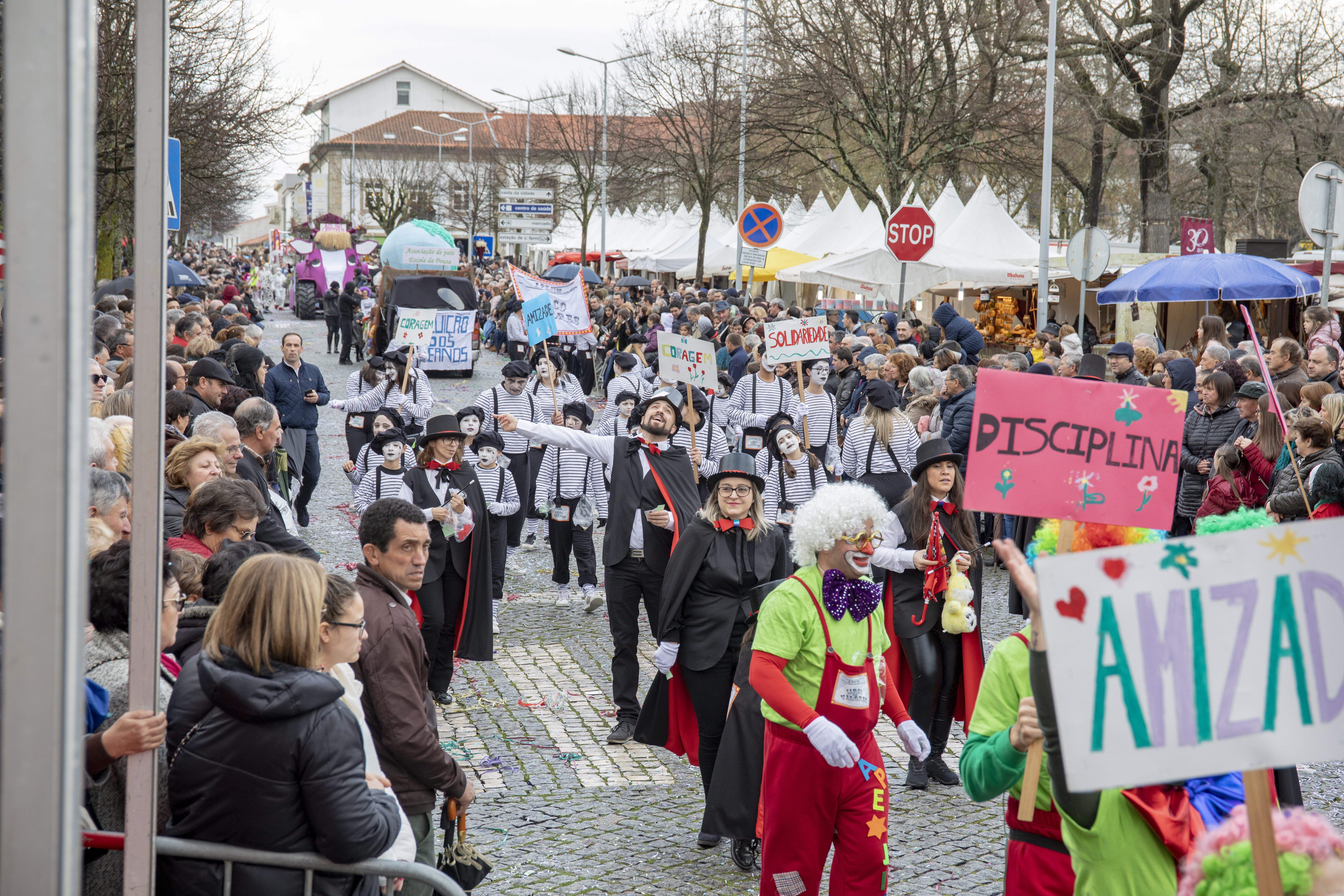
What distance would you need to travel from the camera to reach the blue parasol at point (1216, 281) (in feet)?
52.5

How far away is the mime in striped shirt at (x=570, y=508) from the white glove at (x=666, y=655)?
3.84 meters

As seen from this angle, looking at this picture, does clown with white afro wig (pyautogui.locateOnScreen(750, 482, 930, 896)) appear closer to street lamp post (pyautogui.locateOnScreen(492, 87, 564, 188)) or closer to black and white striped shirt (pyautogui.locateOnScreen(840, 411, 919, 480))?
black and white striped shirt (pyautogui.locateOnScreen(840, 411, 919, 480))

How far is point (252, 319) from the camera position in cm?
3269

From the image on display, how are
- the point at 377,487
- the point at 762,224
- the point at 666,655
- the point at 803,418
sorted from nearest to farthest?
the point at 666,655, the point at 377,487, the point at 803,418, the point at 762,224

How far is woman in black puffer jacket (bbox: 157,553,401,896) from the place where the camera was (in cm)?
302

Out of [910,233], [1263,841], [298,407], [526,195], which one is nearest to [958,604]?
[1263,841]

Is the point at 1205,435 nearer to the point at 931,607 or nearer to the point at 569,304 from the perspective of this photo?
the point at 931,607

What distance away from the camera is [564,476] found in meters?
9.84

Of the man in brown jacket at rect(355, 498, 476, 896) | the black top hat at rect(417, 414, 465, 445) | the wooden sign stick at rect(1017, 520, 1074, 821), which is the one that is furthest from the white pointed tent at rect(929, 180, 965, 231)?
the wooden sign stick at rect(1017, 520, 1074, 821)

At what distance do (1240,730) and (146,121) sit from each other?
228 cm

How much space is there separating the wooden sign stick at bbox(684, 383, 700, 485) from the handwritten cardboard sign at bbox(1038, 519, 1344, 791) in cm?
572

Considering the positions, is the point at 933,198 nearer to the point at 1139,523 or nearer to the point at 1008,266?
the point at 1008,266

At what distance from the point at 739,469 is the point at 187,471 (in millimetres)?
2609

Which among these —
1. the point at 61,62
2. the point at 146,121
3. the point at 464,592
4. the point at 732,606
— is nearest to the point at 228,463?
the point at 464,592
